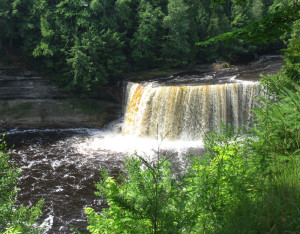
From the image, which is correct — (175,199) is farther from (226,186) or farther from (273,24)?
(273,24)

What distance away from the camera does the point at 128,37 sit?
76.1 ft

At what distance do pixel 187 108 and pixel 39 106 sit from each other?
10154mm

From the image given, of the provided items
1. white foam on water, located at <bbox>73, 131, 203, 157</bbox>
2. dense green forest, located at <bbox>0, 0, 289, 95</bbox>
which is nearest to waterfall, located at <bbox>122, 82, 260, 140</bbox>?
white foam on water, located at <bbox>73, 131, 203, 157</bbox>

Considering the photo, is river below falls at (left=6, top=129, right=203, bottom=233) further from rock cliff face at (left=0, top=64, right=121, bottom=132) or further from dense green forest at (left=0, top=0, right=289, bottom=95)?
dense green forest at (left=0, top=0, right=289, bottom=95)

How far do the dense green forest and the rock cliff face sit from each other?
91 centimetres

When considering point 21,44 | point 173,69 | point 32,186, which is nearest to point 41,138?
point 32,186

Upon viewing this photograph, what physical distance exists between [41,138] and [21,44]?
8094 millimetres

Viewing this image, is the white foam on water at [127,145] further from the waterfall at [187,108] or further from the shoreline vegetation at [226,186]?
the shoreline vegetation at [226,186]

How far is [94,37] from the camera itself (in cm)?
1877

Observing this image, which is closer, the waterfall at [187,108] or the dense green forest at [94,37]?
the waterfall at [187,108]

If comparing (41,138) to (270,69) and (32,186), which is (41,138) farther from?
(270,69)

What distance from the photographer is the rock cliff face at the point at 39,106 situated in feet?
60.3

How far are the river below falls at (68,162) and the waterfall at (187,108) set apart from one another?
33.0 inches

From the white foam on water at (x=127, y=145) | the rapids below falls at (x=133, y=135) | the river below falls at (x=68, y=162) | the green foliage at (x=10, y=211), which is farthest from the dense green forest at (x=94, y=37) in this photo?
the green foliage at (x=10, y=211)
